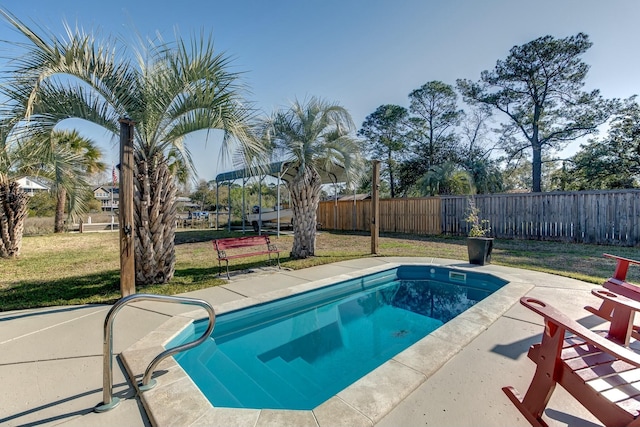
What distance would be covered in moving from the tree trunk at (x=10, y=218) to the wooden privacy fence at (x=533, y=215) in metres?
14.6

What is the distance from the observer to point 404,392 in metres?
2.32

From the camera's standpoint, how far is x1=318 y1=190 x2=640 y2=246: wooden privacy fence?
33.2 feet

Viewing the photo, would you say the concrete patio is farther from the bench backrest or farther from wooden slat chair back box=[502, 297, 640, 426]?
the bench backrest

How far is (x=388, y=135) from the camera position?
25.6m

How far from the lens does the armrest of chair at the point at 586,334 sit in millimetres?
1418

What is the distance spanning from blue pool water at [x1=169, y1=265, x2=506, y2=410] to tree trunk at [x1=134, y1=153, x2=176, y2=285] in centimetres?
215

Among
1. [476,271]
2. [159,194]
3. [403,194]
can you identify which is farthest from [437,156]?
[159,194]

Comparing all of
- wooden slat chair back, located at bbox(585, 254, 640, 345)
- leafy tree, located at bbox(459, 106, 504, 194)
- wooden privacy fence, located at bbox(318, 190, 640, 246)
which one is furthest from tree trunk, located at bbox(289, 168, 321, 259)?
leafy tree, located at bbox(459, 106, 504, 194)

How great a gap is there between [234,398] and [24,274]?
6933 millimetres

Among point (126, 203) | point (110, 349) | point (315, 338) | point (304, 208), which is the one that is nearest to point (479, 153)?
point (304, 208)

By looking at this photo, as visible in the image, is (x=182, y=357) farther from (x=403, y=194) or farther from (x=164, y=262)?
(x=403, y=194)

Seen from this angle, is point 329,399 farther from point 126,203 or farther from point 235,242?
point 235,242

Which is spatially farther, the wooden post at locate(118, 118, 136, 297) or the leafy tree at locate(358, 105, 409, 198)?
the leafy tree at locate(358, 105, 409, 198)

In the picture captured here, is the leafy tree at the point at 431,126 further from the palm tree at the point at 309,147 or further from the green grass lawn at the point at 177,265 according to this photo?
the palm tree at the point at 309,147
